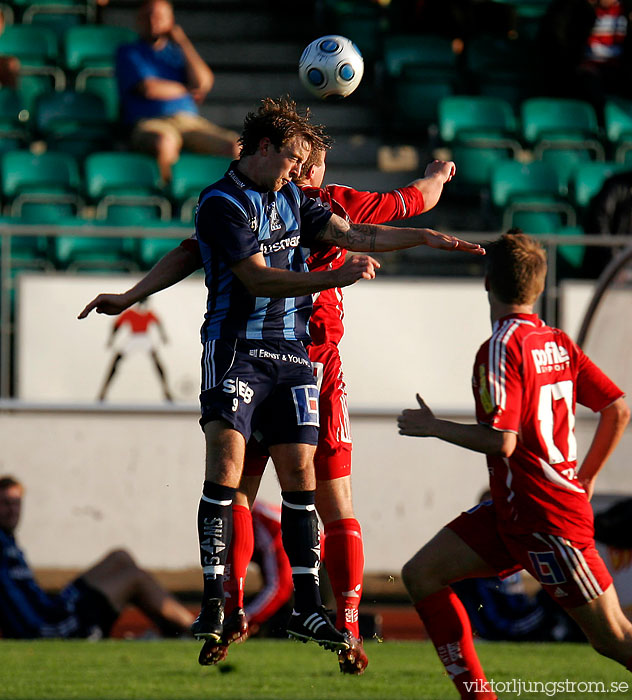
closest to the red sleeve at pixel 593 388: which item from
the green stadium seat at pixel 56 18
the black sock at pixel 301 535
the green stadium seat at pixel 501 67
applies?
the black sock at pixel 301 535

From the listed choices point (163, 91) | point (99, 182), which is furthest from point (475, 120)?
point (99, 182)

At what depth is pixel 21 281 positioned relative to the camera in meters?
10.8

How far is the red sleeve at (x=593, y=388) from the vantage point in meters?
5.90

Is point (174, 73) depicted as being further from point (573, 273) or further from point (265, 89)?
point (573, 273)

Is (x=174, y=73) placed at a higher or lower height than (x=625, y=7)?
lower

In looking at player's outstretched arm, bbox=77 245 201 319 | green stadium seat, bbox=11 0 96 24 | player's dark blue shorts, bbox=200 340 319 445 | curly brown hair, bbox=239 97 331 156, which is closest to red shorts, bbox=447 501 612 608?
player's dark blue shorts, bbox=200 340 319 445

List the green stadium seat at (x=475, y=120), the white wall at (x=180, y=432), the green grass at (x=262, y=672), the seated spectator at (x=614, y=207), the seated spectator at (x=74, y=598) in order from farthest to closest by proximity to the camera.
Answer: the green stadium seat at (x=475, y=120), the seated spectator at (x=614, y=207), the white wall at (x=180, y=432), the seated spectator at (x=74, y=598), the green grass at (x=262, y=672)

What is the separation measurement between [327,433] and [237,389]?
629 mm

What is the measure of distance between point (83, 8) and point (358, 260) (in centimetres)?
1091

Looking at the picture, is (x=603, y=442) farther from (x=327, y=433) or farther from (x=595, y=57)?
(x=595, y=57)

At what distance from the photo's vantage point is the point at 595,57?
14.7 meters

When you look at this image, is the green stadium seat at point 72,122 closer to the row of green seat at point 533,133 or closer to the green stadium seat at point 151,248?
the green stadium seat at point 151,248

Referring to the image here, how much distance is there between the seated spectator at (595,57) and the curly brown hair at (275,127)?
9167 millimetres

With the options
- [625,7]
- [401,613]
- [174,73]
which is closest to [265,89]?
[174,73]
